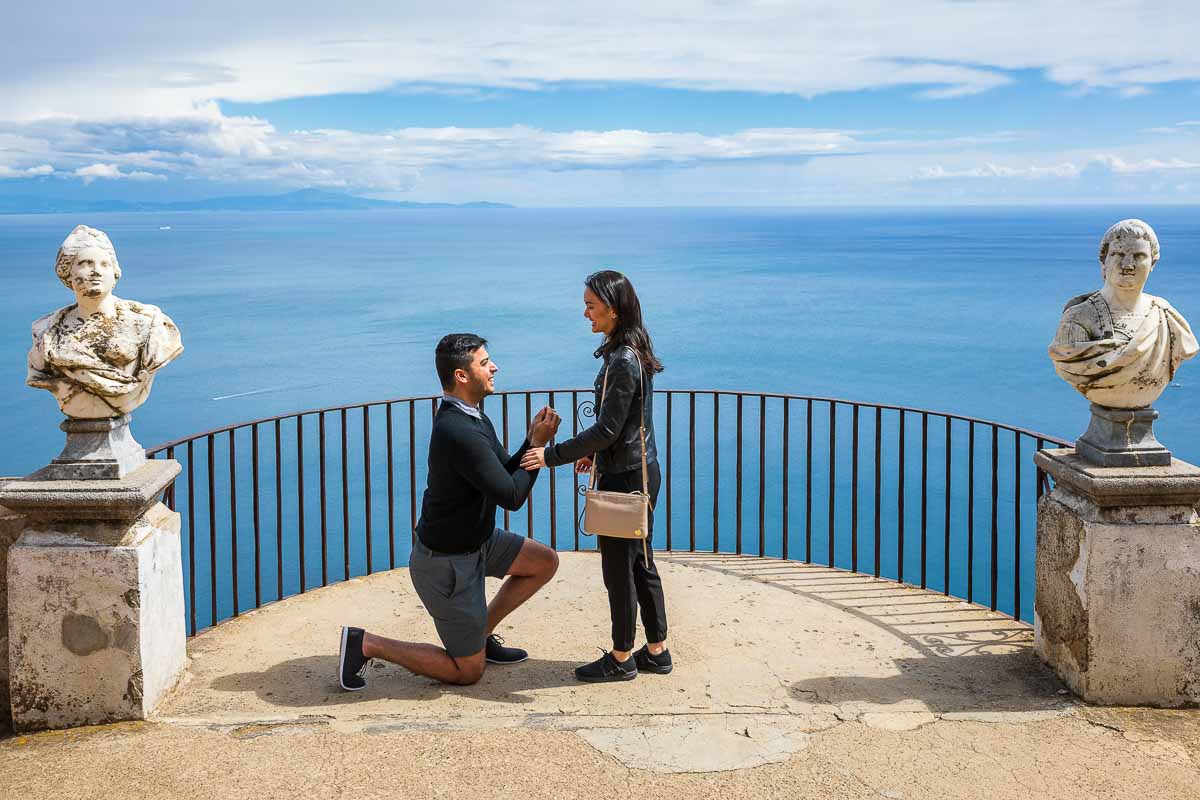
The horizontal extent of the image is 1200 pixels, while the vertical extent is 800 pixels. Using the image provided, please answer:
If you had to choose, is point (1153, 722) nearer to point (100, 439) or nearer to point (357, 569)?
point (100, 439)

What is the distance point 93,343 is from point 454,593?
1776 millimetres

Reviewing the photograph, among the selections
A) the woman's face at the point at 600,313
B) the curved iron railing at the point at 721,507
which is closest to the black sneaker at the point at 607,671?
the woman's face at the point at 600,313

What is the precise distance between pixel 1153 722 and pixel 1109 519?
0.83 metres

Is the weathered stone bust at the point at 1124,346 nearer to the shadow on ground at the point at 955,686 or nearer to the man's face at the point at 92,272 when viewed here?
the shadow on ground at the point at 955,686

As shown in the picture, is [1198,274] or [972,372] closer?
[972,372]

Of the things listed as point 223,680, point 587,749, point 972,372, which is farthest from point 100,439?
point 972,372

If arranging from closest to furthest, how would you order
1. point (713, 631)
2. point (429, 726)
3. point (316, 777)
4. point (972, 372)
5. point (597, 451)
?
point (316, 777), point (429, 726), point (597, 451), point (713, 631), point (972, 372)

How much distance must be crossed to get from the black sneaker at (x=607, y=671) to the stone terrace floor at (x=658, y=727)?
7 centimetres

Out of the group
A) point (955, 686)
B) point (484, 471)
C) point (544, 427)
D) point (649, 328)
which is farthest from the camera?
point (649, 328)

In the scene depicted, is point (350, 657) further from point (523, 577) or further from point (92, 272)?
point (92, 272)

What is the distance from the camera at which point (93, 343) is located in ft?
13.7

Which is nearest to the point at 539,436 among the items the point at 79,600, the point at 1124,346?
the point at 79,600

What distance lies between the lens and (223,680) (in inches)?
188

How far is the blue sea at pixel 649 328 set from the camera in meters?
34.2
